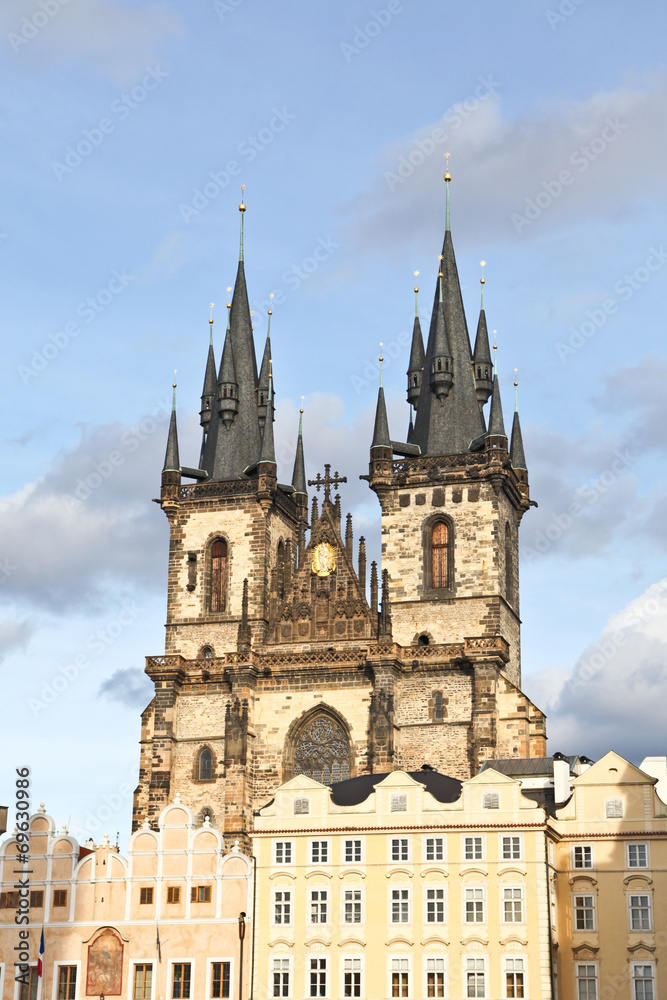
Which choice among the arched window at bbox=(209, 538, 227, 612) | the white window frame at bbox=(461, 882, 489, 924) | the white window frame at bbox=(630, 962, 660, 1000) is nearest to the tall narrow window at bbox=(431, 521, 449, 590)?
the arched window at bbox=(209, 538, 227, 612)

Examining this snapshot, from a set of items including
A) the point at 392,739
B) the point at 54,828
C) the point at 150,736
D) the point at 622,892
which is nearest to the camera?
the point at 622,892

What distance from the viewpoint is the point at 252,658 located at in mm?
72812

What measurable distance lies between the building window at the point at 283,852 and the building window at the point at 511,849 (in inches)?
276

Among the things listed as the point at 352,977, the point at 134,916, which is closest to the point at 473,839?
the point at 352,977

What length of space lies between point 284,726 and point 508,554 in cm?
1272

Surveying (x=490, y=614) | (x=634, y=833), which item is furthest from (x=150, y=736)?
(x=634, y=833)

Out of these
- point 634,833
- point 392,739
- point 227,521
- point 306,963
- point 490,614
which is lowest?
point 306,963

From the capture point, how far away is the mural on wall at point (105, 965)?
178 ft

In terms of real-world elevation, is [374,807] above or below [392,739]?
below

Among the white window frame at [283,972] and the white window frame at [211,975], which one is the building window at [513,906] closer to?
the white window frame at [283,972]

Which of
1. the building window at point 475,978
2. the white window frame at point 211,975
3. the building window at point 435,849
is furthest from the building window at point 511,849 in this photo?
the white window frame at point 211,975

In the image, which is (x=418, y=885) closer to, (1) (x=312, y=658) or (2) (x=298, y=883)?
(2) (x=298, y=883)

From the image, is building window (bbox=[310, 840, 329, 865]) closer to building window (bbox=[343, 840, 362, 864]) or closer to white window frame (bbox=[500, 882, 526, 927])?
building window (bbox=[343, 840, 362, 864])

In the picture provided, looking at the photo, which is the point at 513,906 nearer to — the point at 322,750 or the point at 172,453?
the point at 322,750
